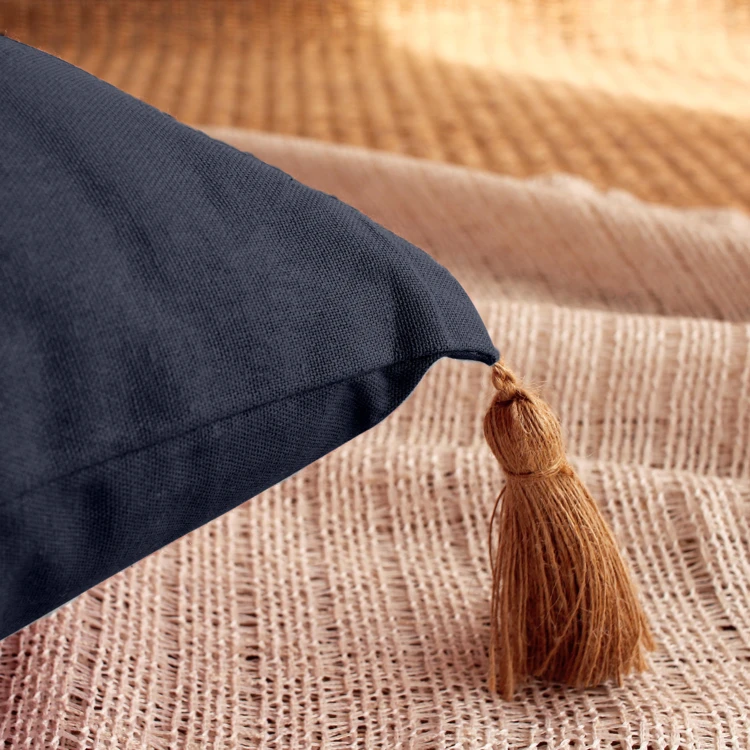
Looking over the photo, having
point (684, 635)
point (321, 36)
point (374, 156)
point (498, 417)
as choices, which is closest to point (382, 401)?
point (498, 417)

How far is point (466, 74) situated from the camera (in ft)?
4.99

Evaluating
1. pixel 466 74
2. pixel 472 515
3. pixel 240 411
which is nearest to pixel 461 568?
pixel 472 515

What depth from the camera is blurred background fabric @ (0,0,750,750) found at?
1.61 feet

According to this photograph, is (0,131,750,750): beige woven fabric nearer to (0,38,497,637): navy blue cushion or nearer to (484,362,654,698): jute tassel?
(484,362,654,698): jute tassel

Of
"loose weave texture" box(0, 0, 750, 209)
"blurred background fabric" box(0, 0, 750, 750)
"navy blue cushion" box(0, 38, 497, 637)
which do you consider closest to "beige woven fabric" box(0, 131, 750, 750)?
"blurred background fabric" box(0, 0, 750, 750)

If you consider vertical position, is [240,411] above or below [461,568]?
above

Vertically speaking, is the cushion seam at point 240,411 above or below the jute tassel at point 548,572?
→ above

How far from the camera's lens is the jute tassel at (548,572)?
45 cm

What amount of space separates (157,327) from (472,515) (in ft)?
1.16

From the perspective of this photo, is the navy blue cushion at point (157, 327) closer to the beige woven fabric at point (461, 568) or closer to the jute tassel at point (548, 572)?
the jute tassel at point (548, 572)

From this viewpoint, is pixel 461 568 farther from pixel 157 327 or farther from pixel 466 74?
pixel 466 74

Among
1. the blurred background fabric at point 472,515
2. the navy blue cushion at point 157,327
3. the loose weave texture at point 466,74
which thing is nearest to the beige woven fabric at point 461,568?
the blurred background fabric at point 472,515

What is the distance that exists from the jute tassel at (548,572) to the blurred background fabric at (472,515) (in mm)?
28

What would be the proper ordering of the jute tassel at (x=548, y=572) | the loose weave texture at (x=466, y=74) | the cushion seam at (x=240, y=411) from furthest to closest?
the loose weave texture at (x=466, y=74) < the jute tassel at (x=548, y=572) < the cushion seam at (x=240, y=411)
